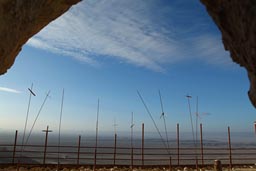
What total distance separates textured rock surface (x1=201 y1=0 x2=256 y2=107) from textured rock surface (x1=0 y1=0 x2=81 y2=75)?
2673 millimetres

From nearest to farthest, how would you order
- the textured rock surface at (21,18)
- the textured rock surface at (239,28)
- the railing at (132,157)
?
1. the textured rock surface at (239,28)
2. the textured rock surface at (21,18)
3. the railing at (132,157)

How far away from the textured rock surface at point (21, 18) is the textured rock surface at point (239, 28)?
105 inches

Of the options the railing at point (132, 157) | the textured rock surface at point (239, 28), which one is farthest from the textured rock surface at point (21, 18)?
the railing at point (132, 157)

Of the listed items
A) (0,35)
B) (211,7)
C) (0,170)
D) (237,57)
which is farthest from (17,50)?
(0,170)

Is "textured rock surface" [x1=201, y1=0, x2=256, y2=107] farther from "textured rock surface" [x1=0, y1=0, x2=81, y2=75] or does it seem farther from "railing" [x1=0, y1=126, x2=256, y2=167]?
"railing" [x1=0, y1=126, x2=256, y2=167]

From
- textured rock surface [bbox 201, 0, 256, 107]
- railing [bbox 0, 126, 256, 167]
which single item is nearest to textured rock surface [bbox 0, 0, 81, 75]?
textured rock surface [bbox 201, 0, 256, 107]

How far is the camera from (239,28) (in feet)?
9.90

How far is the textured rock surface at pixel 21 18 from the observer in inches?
188

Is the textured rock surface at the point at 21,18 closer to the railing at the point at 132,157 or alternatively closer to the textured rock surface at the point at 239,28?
the textured rock surface at the point at 239,28

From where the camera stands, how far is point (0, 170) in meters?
11.0

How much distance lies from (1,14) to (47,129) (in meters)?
8.85

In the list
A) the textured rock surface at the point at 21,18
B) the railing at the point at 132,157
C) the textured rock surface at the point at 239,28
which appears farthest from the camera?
the railing at the point at 132,157

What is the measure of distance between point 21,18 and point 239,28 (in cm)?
359

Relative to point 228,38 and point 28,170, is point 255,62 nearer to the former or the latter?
point 228,38
